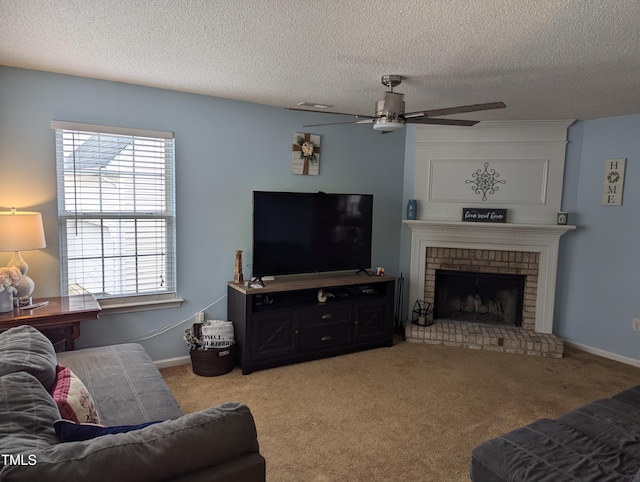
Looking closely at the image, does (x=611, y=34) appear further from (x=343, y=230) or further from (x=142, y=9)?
(x=343, y=230)

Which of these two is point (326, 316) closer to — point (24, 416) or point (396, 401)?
point (396, 401)

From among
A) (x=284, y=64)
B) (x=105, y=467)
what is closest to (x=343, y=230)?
(x=284, y=64)

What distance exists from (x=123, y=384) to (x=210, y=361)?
128cm

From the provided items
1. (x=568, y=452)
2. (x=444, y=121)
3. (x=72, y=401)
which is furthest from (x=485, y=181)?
(x=72, y=401)

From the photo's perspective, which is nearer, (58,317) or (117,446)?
(117,446)

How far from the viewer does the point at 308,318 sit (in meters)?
3.89

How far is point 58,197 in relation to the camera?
3211 millimetres

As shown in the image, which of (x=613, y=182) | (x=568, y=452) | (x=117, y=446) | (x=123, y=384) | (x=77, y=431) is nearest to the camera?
(x=117, y=446)

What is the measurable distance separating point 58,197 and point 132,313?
3.54 ft

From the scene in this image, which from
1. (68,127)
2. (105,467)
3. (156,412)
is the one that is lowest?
(156,412)

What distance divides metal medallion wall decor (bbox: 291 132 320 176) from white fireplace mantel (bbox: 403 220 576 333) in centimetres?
123

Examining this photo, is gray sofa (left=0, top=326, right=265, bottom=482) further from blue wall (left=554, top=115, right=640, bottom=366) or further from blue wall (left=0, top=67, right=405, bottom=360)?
blue wall (left=554, top=115, right=640, bottom=366)

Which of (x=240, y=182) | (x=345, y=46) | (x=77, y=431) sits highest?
(x=345, y=46)

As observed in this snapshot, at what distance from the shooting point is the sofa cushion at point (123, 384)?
6.54 ft
